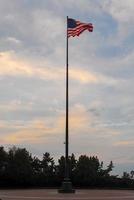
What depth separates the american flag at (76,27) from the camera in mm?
39250

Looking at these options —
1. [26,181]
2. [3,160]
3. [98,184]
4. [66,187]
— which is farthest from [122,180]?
[66,187]

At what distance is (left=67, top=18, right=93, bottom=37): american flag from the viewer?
39.2 metres

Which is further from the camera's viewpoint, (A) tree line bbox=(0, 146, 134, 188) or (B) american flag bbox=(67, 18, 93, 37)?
(A) tree line bbox=(0, 146, 134, 188)

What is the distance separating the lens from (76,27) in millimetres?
39531
